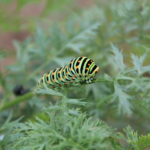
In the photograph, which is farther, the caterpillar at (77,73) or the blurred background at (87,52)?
the blurred background at (87,52)

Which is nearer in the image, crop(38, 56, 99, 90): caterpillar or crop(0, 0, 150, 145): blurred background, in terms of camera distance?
crop(38, 56, 99, 90): caterpillar

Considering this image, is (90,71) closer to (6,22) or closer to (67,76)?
(67,76)

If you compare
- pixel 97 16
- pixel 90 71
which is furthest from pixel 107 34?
pixel 90 71

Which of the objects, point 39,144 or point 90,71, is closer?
point 39,144

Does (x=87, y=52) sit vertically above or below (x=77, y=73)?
above

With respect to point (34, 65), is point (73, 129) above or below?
below

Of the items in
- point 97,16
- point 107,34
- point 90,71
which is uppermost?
point 97,16

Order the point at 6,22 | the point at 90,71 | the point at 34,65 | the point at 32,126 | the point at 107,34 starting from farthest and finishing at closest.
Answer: the point at 6,22 < the point at 34,65 < the point at 107,34 < the point at 90,71 < the point at 32,126

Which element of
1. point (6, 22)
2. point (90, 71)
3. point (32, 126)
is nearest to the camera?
point (32, 126)

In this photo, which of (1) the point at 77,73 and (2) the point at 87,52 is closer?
(1) the point at 77,73

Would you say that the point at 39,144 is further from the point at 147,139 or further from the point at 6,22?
the point at 6,22
